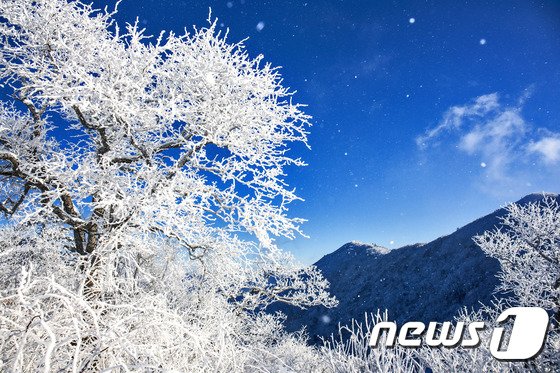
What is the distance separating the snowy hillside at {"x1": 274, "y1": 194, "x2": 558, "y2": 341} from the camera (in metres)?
38.2

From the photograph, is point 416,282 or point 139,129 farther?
point 416,282

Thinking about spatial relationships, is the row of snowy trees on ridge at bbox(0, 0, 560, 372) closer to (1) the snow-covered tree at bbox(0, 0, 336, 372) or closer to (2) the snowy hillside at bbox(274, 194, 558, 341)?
(1) the snow-covered tree at bbox(0, 0, 336, 372)

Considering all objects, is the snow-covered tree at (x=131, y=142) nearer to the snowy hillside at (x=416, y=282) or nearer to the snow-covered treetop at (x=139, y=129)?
the snow-covered treetop at (x=139, y=129)

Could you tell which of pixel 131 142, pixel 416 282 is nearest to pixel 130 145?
pixel 131 142

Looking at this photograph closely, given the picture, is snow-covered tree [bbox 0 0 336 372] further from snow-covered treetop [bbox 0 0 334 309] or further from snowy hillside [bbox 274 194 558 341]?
snowy hillside [bbox 274 194 558 341]

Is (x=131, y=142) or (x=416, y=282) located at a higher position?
(x=131, y=142)

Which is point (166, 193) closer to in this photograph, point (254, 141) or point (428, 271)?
point (254, 141)

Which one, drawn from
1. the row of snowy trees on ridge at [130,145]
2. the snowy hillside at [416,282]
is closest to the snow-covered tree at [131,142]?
the row of snowy trees on ridge at [130,145]

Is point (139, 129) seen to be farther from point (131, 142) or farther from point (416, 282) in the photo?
point (416, 282)

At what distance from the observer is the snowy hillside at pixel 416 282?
3819 cm

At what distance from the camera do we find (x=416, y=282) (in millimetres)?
47500

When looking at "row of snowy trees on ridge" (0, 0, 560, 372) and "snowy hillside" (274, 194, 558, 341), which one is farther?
"snowy hillside" (274, 194, 558, 341)

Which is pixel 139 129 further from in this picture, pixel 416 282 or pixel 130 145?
pixel 416 282

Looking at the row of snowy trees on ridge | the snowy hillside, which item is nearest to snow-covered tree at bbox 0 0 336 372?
the row of snowy trees on ridge
